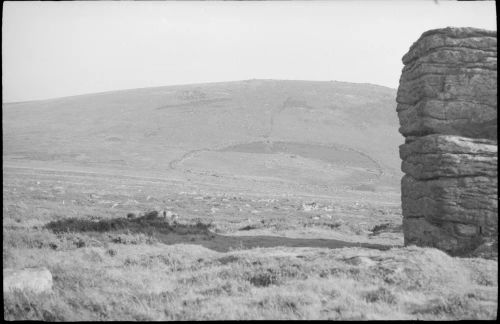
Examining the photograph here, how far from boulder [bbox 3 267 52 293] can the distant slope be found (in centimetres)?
5327

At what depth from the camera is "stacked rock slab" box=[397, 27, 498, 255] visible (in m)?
17.3

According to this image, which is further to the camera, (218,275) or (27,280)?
(218,275)

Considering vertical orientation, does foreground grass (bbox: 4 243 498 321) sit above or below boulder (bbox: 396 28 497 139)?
below

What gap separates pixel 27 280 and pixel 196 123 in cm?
9006

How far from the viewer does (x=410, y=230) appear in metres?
19.5

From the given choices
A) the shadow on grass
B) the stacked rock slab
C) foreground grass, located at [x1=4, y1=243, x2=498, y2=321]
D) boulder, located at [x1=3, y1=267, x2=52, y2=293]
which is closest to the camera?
foreground grass, located at [x1=4, y1=243, x2=498, y2=321]

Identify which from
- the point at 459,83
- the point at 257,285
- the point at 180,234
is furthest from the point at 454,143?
the point at 180,234

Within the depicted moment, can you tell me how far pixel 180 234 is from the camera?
2239 cm

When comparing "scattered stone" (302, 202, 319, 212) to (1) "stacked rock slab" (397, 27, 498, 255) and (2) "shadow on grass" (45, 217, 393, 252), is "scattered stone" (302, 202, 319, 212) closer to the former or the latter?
(2) "shadow on grass" (45, 217, 393, 252)

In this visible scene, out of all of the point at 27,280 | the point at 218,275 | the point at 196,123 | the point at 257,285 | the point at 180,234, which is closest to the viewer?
the point at 27,280

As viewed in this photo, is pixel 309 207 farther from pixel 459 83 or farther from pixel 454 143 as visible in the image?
pixel 459 83

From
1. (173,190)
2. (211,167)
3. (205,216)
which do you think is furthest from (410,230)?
(211,167)

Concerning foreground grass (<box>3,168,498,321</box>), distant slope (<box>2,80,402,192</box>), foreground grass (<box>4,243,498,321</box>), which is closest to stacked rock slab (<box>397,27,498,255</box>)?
foreground grass (<box>3,168,498,321</box>)

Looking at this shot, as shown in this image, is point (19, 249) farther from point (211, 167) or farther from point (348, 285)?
point (211, 167)
